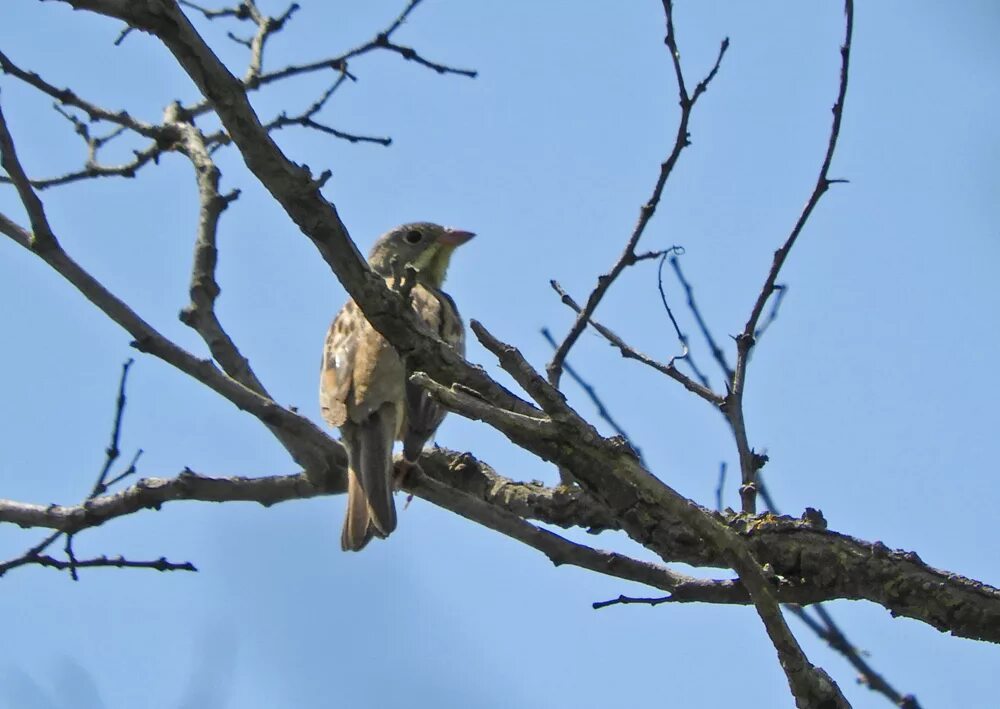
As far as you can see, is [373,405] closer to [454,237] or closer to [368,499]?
[368,499]

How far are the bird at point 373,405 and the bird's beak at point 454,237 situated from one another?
2.93 ft

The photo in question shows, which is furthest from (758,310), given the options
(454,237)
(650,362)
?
(454,237)

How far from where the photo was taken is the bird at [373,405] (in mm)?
5926

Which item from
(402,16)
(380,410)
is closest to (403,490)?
(380,410)

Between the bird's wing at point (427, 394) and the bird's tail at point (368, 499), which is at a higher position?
the bird's wing at point (427, 394)

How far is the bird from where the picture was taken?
5.93m

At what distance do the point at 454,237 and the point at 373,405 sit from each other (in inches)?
121

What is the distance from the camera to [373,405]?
21.5 ft

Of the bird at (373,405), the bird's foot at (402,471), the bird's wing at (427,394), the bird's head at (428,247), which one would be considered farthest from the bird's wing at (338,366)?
the bird's head at (428,247)

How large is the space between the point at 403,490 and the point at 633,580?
146 cm

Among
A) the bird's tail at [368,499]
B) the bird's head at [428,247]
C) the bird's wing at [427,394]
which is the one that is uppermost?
the bird's head at [428,247]

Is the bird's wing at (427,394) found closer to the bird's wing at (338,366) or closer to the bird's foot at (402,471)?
the bird's foot at (402,471)

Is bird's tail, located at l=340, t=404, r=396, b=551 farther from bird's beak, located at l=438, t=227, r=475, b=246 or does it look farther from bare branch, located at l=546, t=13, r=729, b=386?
bird's beak, located at l=438, t=227, r=475, b=246

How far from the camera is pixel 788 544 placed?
Answer: 4.62 metres
